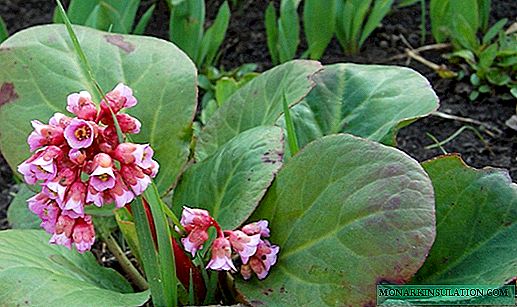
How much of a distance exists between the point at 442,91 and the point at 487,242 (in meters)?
0.84

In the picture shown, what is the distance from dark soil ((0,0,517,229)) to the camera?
1.75m

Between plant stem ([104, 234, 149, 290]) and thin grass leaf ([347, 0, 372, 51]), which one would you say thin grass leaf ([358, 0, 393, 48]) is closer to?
thin grass leaf ([347, 0, 372, 51])

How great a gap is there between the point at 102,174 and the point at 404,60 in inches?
50.2

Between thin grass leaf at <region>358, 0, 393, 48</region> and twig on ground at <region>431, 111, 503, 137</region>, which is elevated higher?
thin grass leaf at <region>358, 0, 393, 48</region>

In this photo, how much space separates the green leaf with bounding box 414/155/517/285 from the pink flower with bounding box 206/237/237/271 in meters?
0.28

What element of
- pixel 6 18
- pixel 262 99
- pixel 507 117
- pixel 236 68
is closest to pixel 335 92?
pixel 262 99

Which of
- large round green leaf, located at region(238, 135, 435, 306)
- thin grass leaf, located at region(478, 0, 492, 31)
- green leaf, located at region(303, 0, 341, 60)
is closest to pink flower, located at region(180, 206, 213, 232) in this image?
large round green leaf, located at region(238, 135, 435, 306)

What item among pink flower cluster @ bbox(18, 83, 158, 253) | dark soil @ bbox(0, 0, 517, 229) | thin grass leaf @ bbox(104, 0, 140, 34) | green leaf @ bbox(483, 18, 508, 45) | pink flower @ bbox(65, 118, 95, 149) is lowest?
dark soil @ bbox(0, 0, 517, 229)

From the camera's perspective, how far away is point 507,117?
71.4 inches

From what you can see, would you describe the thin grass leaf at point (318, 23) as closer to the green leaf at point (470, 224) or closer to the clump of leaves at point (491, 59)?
the clump of leaves at point (491, 59)

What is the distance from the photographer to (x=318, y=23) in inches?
→ 77.6

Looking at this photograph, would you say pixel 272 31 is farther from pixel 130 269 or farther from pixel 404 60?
pixel 130 269

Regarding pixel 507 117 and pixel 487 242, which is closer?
pixel 487 242

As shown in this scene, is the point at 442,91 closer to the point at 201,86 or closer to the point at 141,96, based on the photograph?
the point at 201,86
